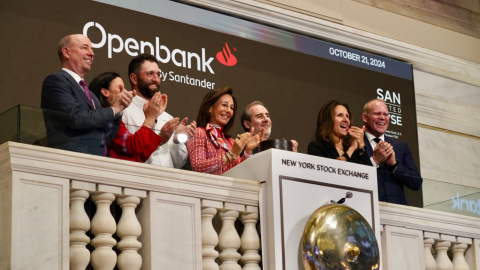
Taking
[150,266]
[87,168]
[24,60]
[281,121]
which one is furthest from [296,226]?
[281,121]

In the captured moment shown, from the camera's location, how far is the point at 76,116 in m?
4.58

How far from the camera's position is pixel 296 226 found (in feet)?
16.9

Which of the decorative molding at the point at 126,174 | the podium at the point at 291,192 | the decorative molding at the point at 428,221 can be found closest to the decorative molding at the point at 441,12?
the decorative molding at the point at 428,221

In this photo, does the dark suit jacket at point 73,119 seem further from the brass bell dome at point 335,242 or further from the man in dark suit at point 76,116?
the brass bell dome at point 335,242

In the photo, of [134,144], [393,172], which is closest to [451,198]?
[393,172]

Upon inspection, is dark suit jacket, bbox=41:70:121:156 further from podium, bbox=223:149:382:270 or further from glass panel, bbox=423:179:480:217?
glass panel, bbox=423:179:480:217

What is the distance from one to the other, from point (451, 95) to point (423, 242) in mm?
4849

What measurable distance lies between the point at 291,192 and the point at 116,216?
94 cm

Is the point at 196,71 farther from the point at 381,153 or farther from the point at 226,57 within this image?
the point at 381,153

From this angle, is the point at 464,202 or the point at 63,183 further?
the point at 464,202

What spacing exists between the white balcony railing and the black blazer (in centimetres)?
87

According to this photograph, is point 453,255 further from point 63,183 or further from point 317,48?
point 317,48

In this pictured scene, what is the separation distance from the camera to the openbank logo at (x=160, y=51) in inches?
295

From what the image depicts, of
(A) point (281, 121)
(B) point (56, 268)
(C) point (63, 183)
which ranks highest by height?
(A) point (281, 121)
